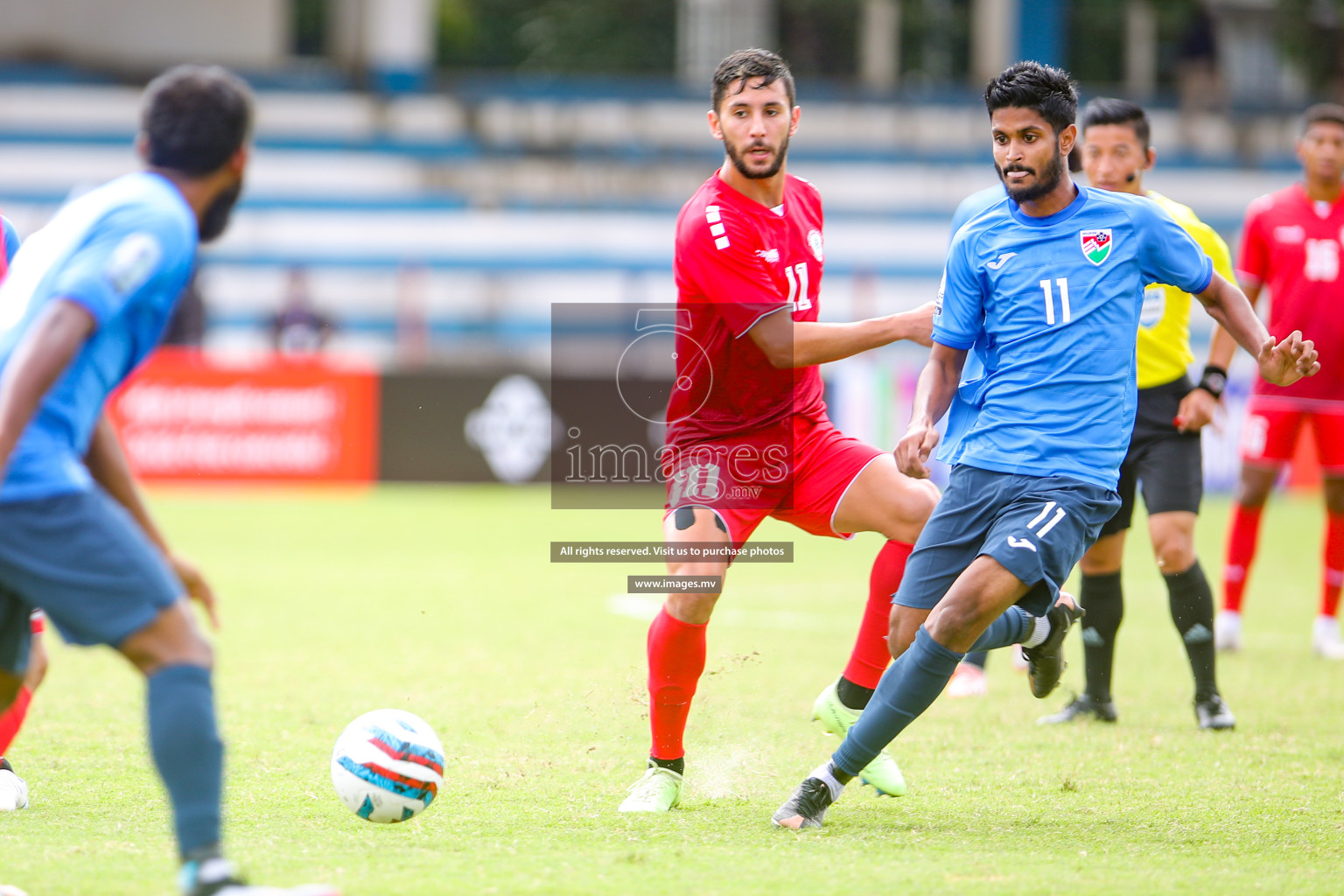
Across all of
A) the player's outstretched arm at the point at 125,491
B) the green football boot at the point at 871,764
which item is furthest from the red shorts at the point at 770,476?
the player's outstretched arm at the point at 125,491

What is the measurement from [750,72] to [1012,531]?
1746mm

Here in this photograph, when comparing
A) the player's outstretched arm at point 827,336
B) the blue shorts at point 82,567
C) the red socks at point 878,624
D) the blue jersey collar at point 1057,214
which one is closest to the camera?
the blue shorts at point 82,567

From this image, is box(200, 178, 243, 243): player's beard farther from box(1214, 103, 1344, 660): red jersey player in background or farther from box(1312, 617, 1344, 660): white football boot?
box(1312, 617, 1344, 660): white football boot

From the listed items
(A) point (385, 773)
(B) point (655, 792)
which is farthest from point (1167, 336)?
(A) point (385, 773)

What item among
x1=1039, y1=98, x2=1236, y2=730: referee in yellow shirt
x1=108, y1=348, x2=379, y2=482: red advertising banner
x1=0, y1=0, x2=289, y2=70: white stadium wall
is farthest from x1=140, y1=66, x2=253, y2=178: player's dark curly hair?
x1=0, y1=0, x2=289, y2=70: white stadium wall

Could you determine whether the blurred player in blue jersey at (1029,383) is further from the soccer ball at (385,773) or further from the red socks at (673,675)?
the soccer ball at (385,773)

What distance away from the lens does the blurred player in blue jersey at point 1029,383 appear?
4.62 m

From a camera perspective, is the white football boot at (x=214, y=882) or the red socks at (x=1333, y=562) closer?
the white football boot at (x=214, y=882)

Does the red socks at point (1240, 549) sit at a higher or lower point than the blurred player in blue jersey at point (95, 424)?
lower

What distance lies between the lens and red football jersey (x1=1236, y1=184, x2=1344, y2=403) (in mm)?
8414

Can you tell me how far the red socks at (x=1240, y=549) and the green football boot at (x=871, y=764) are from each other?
3918mm

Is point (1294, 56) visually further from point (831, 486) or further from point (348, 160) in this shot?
point (831, 486)

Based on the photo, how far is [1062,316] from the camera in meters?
4.73

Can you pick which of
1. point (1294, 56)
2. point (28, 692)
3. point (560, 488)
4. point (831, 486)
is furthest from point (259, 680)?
point (1294, 56)
